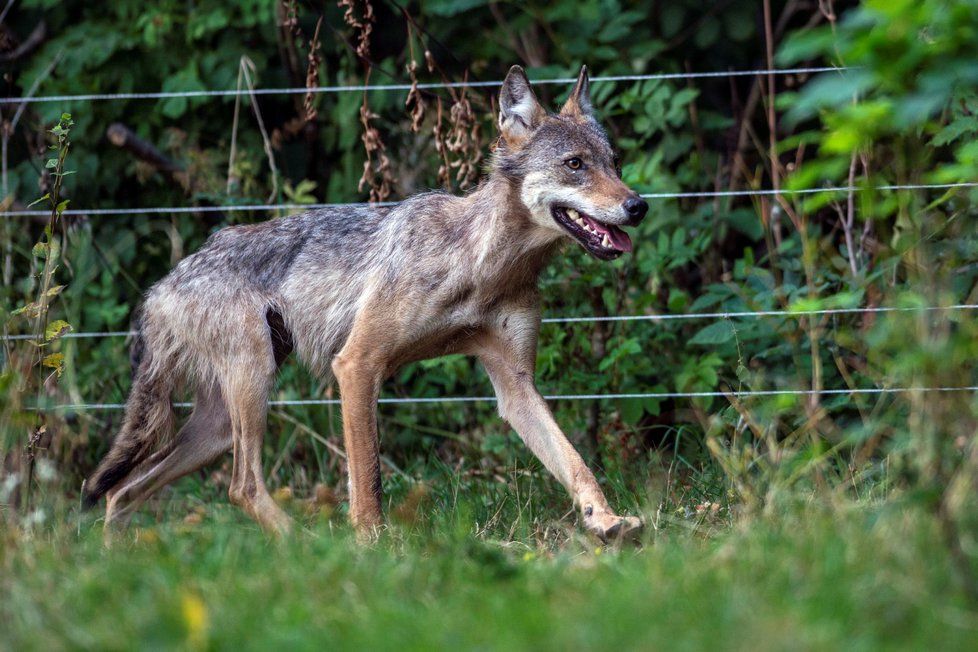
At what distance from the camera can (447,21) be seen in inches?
312

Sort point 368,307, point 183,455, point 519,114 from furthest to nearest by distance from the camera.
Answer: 1. point 183,455
2. point 519,114
3. point 368,307

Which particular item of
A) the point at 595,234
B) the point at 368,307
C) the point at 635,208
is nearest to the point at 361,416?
the point at 368,307

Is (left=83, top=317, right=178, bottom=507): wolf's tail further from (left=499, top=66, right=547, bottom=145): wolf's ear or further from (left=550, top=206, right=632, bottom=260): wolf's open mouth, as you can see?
(left=550, top=206, right=632, bottom=260): wolf's open mouth

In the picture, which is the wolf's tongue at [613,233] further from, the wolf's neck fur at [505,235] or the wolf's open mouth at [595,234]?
the wolf's neck fur at [505,235]

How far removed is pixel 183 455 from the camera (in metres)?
6.09

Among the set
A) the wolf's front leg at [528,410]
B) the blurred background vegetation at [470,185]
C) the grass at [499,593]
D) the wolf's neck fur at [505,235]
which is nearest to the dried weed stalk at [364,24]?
the blurred background vegetation at [470,185]

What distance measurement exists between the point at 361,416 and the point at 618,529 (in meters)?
1.44

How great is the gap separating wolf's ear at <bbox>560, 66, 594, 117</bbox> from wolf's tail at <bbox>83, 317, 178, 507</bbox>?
239cm

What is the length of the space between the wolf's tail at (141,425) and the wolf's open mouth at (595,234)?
219 cm

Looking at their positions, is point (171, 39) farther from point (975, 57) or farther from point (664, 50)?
point (975, 57)

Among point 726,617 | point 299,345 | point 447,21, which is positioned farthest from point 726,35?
point 726,617

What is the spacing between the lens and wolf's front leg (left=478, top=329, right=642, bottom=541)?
533 cm

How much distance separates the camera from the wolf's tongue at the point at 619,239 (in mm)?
5305

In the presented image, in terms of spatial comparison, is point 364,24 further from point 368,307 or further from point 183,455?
point 183,455
